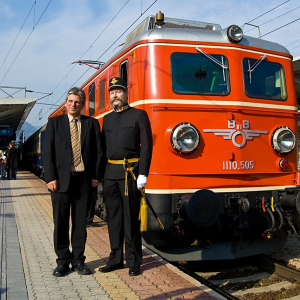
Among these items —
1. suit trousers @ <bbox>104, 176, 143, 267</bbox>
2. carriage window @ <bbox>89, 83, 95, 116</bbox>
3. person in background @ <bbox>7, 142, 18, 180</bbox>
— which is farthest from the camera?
person in background @ <bbox>7, 142, 18, 180</bbox>

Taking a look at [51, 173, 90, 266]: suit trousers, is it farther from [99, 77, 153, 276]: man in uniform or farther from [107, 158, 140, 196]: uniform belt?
[107, 158, 140, 196]: uniform belt

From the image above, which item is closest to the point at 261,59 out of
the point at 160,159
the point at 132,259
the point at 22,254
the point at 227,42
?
the point at 227,42

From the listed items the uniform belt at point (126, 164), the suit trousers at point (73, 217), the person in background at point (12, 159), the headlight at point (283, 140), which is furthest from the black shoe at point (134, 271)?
the person in background at point (12, 159)

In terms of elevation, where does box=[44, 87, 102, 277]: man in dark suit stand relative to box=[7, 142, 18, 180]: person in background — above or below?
below

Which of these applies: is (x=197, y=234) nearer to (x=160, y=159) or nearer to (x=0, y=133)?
(x=160, y=159)

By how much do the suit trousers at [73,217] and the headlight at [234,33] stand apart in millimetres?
2840

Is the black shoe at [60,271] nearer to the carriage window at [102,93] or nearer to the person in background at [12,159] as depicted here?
the carriage window at [102,93]

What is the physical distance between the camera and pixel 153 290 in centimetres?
407

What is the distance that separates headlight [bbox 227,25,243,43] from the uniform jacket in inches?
77.6

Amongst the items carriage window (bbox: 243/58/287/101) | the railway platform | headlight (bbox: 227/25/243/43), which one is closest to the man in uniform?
the railway platform

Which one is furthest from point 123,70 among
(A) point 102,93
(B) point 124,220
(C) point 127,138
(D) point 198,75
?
(B) point 124,220

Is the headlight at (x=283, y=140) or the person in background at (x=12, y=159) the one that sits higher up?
the person in background at (x=12, y=159)

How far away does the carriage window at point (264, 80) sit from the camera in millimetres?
5801

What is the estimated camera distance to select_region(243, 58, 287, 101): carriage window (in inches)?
228
